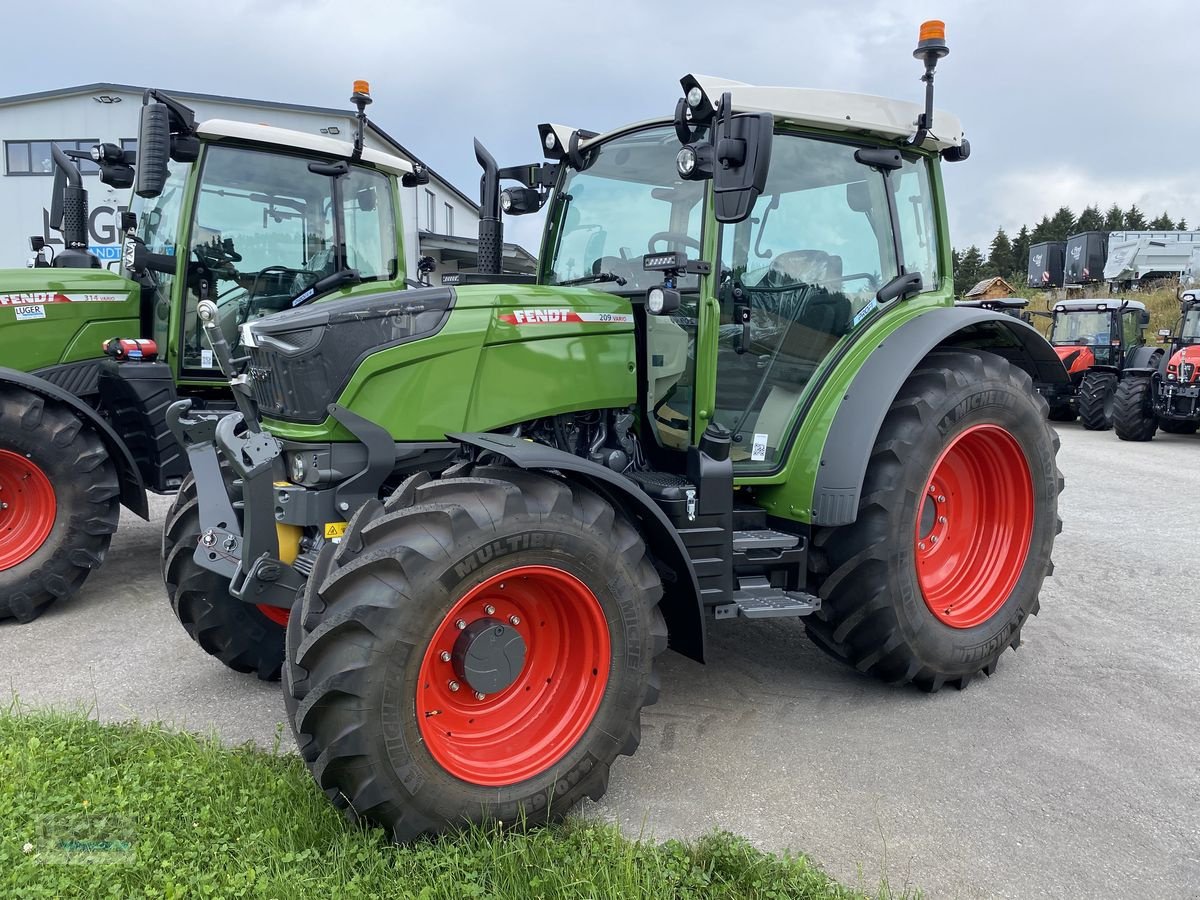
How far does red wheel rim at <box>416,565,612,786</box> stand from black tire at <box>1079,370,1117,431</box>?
15.0m

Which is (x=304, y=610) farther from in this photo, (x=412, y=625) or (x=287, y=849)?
(x=287, y=849)

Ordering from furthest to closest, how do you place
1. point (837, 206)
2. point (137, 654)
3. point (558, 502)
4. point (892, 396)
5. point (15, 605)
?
point (15, 605) → point (137, 654) → point (837, 206) → point (892, 396) → point (558, 502)

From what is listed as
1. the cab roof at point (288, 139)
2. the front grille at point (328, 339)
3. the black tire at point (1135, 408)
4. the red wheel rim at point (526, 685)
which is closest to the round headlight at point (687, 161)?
the front grille at point (328, 339)

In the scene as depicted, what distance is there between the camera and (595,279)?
378 cm

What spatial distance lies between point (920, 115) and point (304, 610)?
3127 mm

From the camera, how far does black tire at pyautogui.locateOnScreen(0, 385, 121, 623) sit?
4672 mm

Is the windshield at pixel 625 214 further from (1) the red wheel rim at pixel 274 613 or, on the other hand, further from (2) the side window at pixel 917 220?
(1) the red wheel rim at pixel 274 613

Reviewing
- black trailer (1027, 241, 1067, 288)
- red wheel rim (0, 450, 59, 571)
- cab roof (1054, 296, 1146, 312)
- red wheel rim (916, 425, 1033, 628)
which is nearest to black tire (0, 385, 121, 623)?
red wheel rim (0, 450, 59, 571)

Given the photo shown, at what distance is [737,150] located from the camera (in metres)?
2.85

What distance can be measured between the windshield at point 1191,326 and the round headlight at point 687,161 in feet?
46.2

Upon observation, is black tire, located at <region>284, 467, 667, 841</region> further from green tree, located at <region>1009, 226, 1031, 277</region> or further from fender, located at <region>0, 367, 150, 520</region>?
green tree, located at <region>1009, 226, 1031, 277</region>

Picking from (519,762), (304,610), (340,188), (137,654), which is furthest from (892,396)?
(340,188)

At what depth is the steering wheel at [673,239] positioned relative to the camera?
11.3 feet

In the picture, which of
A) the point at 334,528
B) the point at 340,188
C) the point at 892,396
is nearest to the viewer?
the point at 334,528
